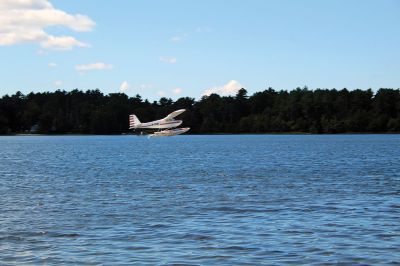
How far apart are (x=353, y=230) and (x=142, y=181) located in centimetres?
2384

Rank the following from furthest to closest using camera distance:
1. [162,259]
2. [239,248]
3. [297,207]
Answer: [297,207] → [239,248] → [162,259]

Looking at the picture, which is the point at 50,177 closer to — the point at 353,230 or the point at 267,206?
the point at 267,206

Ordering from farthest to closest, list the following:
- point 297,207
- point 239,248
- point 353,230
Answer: point 297,207, point 353,230, point 239,248

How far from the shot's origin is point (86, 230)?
2162 cm

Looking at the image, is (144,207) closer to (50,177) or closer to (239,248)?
(239,248)

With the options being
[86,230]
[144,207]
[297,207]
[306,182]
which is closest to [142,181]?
[306,182]

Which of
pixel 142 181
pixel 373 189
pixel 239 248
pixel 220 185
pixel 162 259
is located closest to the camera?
pixel 162 259

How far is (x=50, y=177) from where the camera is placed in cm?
4791

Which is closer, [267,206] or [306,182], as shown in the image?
[267,206]

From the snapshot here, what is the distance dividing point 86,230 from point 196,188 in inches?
620

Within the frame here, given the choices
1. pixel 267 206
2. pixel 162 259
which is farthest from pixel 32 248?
pixel 267 206

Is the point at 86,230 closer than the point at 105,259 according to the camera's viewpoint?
No

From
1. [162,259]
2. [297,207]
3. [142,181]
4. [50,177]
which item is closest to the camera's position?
[162,259]

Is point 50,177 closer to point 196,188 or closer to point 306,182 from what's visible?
point 196,188
